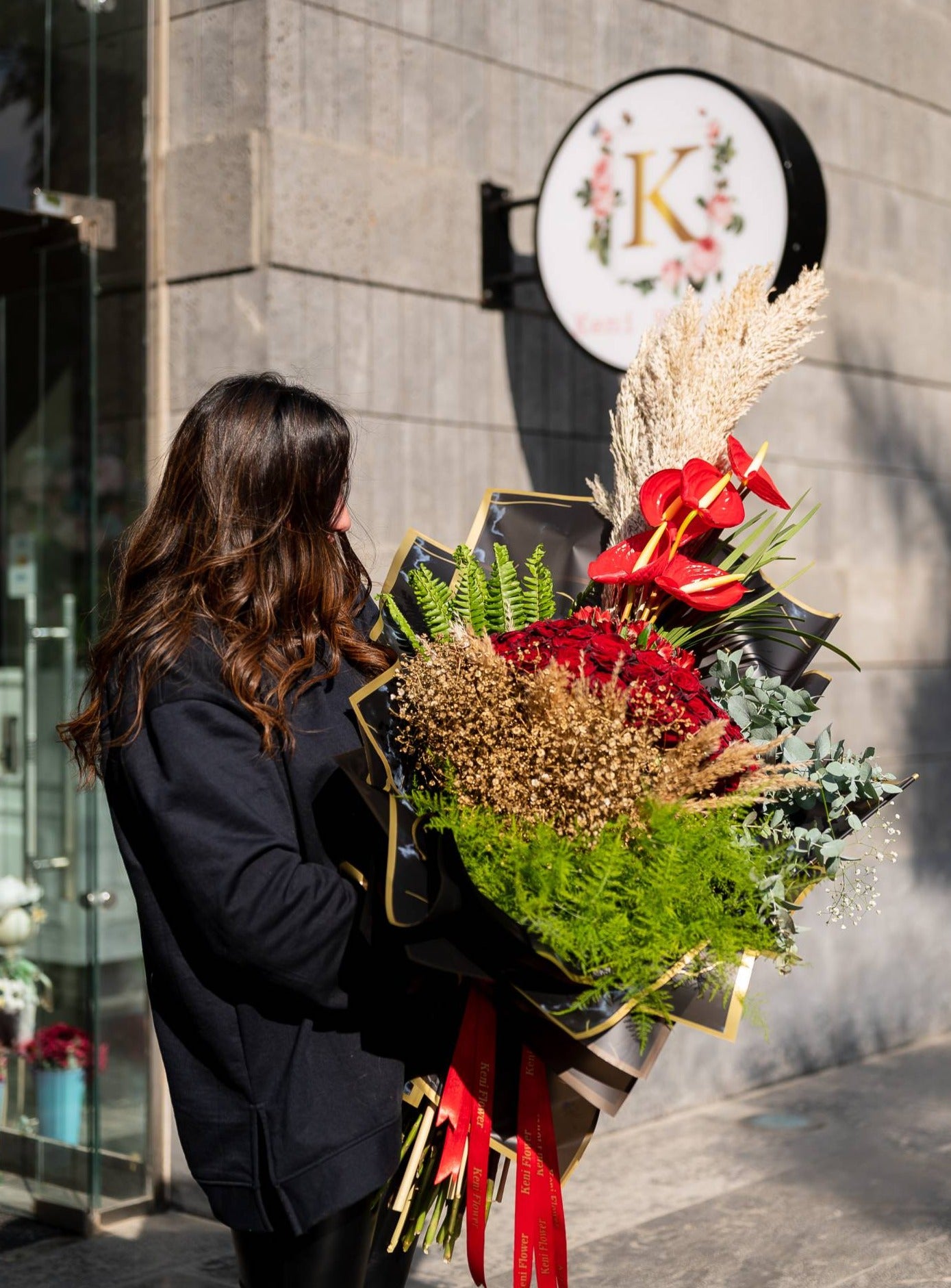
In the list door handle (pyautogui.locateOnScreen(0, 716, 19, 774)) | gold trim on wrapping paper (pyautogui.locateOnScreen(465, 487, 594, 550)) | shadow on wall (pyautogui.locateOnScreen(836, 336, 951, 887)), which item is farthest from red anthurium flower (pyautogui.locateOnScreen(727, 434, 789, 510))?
shadow on wall (pyautogui.locateOnScreen(836, 336, 951, 887))

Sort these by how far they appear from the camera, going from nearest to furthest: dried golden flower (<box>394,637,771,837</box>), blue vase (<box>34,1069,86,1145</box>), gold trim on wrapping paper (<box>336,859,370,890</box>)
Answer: dried golden flower (<box>394,637,771,837</box>) < gold trim on wrapping paper (<box>336,859,370,890</box>) < blue vase (<box>34,1069,86,1145</box>)

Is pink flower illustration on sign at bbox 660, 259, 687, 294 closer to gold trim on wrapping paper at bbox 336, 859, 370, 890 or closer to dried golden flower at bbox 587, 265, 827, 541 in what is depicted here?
dried golden flower at bbox 587, 265, 827, 541

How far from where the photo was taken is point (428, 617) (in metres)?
2.36

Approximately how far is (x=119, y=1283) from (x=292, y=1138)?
221cm

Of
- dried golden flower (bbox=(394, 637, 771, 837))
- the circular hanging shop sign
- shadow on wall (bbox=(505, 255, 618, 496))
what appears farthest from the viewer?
shadow on wall (bbox=(505, 255, 618, 496))

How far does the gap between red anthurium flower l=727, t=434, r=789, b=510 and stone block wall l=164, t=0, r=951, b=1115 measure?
1.85 m

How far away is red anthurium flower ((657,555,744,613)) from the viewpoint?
239 centimetres

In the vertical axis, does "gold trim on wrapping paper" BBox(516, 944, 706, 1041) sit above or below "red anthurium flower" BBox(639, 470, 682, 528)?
below

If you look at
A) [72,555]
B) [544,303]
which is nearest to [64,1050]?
[72,555]

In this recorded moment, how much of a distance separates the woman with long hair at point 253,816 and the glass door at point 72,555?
239 centimetres

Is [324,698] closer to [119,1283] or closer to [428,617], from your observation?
[428,617]

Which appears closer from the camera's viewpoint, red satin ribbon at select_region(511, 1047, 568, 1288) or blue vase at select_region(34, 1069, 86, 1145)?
red satin ribbon at select_region(511, 1047, 568, 1288)

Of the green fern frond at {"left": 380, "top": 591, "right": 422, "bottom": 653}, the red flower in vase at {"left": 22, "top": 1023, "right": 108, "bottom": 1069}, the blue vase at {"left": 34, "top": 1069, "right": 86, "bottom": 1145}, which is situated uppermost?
the green fern frond at {"left": 380, "top": 591, "right": 422, "bottom": 653}

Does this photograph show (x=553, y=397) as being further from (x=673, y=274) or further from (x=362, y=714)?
(x=362, y=714)
